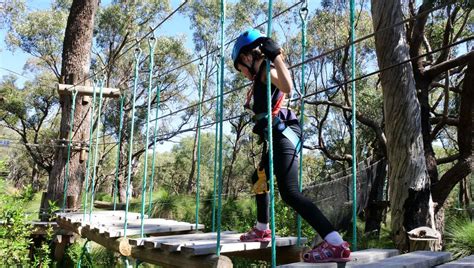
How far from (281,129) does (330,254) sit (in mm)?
525

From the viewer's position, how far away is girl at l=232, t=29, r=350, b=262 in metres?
1.61

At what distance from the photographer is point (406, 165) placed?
11.4 feet

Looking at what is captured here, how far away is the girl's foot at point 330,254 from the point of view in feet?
5.19

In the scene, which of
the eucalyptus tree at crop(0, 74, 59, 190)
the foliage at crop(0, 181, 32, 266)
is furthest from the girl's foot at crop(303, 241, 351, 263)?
Answer: the eucalyptus tree at crop(0, 74, 59, 190)

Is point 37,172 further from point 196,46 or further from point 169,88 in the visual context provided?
point 196,46

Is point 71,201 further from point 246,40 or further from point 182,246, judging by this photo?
point 246,40

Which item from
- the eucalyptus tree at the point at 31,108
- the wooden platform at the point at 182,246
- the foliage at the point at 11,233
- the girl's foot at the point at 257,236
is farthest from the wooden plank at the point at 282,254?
the eucalyptus tree at the point at 31,108

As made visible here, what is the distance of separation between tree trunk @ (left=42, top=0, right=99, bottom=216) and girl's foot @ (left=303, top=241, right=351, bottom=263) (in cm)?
405

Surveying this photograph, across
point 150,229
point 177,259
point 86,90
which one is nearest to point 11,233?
point 150,229

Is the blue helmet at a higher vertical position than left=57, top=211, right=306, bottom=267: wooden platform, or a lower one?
higher

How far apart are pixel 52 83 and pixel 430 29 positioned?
12603mm

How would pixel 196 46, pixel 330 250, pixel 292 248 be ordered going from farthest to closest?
pixel 196 46
pixel 292 248
pixel 330 250

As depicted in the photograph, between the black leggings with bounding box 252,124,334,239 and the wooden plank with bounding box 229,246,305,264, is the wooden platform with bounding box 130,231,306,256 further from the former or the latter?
the black leggings with bounding box 252,124,334,239

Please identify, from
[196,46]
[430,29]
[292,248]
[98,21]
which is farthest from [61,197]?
[196,46]
